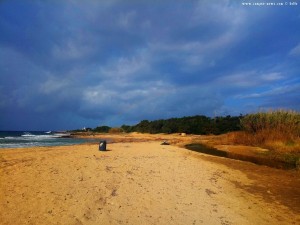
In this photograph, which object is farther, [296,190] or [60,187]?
[296,190]

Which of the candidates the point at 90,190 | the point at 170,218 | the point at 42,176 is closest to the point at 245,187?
the point at 170,218

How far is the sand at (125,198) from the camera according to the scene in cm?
567

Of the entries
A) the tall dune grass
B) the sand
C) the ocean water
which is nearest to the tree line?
the tall dune grass

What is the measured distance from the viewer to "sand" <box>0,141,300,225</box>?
5.67 meters

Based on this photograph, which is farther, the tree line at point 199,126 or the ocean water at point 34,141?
the tree line at point 199,126

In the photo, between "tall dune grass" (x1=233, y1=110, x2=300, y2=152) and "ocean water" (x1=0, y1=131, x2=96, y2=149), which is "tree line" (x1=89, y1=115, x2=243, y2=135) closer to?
"tall dune grass" (x1=233, y1=110, x2=300, y2=152)

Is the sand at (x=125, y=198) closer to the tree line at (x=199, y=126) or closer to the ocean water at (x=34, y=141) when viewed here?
the ocean water at (x=34, y=141)

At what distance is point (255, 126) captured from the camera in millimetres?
24156

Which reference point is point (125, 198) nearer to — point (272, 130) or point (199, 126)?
point (272, 130)

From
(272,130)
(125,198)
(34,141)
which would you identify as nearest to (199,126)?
(34,141)

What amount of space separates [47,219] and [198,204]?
3514 mm

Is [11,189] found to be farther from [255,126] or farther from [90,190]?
[255,126]

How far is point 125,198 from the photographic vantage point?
22.4 ft

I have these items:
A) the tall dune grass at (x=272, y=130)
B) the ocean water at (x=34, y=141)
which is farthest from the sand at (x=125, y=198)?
the ocean water at (x=34, y=141)
